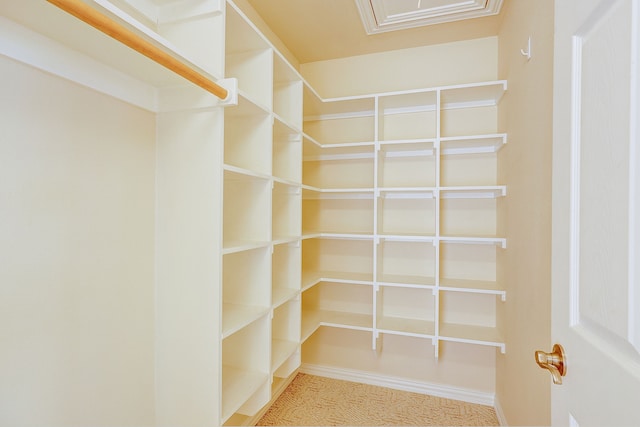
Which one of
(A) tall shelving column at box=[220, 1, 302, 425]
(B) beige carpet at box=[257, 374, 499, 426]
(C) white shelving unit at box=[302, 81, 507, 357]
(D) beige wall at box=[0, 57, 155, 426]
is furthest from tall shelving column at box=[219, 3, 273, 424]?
(B) beige carpet at box=[257, 374, 499, 426]

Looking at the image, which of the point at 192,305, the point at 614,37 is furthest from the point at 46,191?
the point at 614,37

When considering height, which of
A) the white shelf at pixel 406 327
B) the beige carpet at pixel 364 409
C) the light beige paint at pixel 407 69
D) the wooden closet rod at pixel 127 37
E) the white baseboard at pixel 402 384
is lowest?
the beige carpet at pixel 364 409

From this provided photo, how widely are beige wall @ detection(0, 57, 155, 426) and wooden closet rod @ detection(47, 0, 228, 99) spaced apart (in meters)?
0.34

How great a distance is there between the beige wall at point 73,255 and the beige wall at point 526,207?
158cm

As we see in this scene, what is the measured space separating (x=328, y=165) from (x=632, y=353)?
2.18 m

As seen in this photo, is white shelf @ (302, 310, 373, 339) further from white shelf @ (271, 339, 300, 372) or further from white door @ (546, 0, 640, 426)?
white door @ (546, 0, 640, 426)

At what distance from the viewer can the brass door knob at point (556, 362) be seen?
2.17 ft

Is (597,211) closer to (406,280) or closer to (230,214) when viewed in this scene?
(230,214)

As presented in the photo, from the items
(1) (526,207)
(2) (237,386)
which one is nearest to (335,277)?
(2) (237,386)

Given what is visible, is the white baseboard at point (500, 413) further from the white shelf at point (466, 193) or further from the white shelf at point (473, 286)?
the white shelf at point (466, 193)

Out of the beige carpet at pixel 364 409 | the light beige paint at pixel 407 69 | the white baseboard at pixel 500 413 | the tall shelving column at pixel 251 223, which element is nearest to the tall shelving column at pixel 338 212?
the light beige paint at pixel 407 69

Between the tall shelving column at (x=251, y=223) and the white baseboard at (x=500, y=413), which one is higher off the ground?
the tall shelving column at (x=251, y=223)

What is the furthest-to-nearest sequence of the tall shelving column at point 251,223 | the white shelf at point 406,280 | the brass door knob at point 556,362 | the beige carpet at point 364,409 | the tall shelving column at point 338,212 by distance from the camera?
the tall shelving column at point 338,212
the white shelf at point 406,280
the beige carpet at point 364,409
the tall shelving column at point 251,223
the brass door knob at point 556,362

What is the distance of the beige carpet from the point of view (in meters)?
1.96
